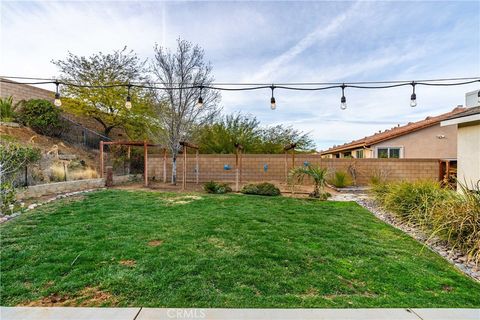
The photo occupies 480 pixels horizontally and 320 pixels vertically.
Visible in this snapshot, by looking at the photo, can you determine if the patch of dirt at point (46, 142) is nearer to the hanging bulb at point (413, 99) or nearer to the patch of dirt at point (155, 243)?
the patch of dirt at point (155, 243)

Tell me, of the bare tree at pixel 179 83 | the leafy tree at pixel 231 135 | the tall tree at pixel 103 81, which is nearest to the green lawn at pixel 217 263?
the bare tree at pixel 179 83

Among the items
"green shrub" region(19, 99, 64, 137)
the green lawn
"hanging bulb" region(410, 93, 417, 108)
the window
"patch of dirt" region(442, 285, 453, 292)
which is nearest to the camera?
the green lawn

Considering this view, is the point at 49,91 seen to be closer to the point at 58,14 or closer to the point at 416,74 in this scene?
the point at 58,14

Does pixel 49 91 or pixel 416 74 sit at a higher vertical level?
pixel 49 91

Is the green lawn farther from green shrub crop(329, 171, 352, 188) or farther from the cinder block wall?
the cinder block wall

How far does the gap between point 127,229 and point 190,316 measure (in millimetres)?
3039

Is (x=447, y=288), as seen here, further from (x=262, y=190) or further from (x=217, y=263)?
(x=262, y=190)

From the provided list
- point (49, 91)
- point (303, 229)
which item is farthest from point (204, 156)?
point (49, 91)

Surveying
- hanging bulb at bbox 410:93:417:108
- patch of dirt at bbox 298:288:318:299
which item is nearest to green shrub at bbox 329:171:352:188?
hanging bulb at bbox 410:93:417:108

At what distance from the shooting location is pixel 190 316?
2365 millimetres

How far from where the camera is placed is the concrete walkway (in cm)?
229

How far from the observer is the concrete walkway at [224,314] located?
7.52 feet

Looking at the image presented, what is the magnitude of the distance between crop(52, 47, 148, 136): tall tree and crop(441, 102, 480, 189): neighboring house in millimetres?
14067

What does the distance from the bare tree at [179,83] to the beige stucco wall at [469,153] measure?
370 inches
